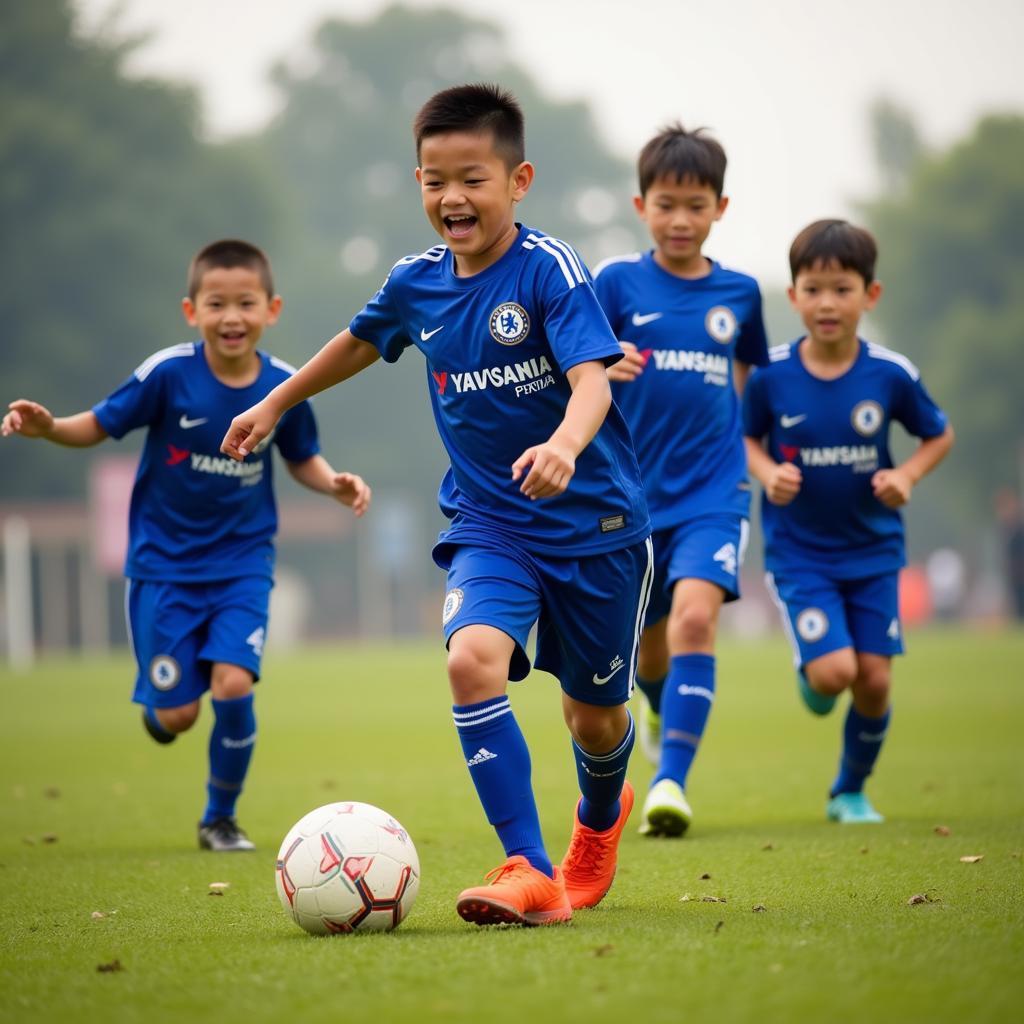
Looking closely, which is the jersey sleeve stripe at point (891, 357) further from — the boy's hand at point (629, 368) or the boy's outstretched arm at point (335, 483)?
the boy's outstretched arm at point (335, 483)

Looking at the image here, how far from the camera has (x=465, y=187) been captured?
4734 millimetres

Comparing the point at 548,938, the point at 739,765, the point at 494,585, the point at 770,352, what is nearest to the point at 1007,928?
the point at 548,938

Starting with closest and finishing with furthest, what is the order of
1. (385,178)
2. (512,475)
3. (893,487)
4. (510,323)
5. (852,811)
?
1. (512,475)
2. (510,323)
3. (893,487)
4. (852,811)
5. (385,178)

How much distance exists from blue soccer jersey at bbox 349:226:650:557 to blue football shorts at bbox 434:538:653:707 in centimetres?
5

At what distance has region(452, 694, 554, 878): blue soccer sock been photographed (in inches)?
180

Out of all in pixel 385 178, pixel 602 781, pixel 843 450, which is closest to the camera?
pixel 602 781

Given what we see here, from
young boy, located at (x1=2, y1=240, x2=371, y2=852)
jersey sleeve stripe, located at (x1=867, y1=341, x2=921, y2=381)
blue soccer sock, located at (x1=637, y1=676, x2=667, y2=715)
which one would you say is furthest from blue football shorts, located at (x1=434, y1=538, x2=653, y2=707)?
blue soccer sock, located at (x1=637, y1=676, x2=667, y2=715)

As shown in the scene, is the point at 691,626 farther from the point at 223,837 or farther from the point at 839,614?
the point at 223,837

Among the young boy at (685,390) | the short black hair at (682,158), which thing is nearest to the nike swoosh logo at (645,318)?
the young boy at (685,390)

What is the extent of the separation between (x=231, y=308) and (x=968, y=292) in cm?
5278

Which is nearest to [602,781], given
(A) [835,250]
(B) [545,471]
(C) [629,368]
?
(B) [545,471]

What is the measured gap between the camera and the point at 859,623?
7.59 metres

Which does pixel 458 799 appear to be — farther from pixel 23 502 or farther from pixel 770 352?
pixel 23 502

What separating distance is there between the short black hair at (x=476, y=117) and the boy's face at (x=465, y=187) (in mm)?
22
